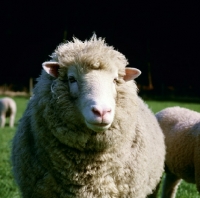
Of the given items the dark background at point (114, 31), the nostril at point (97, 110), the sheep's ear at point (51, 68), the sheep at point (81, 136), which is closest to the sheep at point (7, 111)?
the sheep at point (81, 136)

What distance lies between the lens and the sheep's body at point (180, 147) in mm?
4477

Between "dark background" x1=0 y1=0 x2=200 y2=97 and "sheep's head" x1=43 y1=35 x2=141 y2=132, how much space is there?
29.7 meters

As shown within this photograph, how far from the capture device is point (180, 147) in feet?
15.2

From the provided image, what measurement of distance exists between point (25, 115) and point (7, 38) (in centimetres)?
3099

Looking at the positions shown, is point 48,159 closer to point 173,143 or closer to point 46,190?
point 46,190

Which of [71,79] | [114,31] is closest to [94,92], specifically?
[71,79]

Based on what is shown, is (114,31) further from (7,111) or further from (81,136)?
(81,136)

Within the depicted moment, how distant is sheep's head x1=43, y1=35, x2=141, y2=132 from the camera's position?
2916 millimetres

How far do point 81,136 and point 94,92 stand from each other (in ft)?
1.21

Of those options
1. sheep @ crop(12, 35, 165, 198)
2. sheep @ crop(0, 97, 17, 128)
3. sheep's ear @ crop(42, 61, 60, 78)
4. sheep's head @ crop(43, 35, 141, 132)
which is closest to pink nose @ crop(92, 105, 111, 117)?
sheep's head @ crop(43, 35, 141, 132)

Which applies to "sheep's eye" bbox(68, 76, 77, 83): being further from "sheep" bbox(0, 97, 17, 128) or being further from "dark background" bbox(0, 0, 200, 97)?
"dark background" bbox(0, 0, 200, 97)

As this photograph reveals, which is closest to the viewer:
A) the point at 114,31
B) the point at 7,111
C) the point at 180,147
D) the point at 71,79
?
the point at 71,79

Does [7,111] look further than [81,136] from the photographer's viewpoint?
Yes

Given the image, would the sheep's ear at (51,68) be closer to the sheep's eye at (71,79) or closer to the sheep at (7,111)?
the sheep's eye at (71,79)
